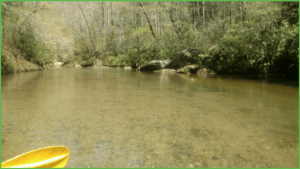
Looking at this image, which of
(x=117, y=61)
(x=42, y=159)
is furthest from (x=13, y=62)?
(x=42, y=159)

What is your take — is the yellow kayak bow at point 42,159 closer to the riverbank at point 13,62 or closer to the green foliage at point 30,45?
the riverbank at point 13,62

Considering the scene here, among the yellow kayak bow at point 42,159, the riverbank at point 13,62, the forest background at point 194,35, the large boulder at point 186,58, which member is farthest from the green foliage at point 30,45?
the yellow kayak bow at point 42,159

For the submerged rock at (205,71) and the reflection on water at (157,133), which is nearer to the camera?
the reflection on water at (157,133)

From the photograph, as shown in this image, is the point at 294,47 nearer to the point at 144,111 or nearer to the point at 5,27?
the point at 144,111

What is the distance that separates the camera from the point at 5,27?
13.1 metres

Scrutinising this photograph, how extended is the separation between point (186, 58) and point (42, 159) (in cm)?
1558

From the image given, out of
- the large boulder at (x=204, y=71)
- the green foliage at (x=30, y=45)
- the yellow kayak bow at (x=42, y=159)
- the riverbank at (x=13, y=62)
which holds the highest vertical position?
the green foliage at (x=30, y=45)

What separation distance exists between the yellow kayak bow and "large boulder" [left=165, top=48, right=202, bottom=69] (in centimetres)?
1488

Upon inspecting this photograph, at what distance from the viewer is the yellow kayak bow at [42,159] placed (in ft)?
3.17

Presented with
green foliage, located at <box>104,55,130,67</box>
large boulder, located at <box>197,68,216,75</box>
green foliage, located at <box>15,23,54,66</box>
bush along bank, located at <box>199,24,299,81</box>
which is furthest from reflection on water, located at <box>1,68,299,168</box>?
green foliage, located at <box>104,55,130,67</box>

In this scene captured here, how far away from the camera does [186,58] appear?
1606cm

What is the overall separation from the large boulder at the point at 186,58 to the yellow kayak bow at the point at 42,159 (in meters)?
14.9

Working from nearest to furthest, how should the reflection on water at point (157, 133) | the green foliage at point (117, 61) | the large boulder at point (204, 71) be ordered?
the reflection on water at point (157, 133) < the large boulder at point (204, 71) < the green foliage at point (117, 61)

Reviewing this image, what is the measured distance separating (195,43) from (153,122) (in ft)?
44.5
